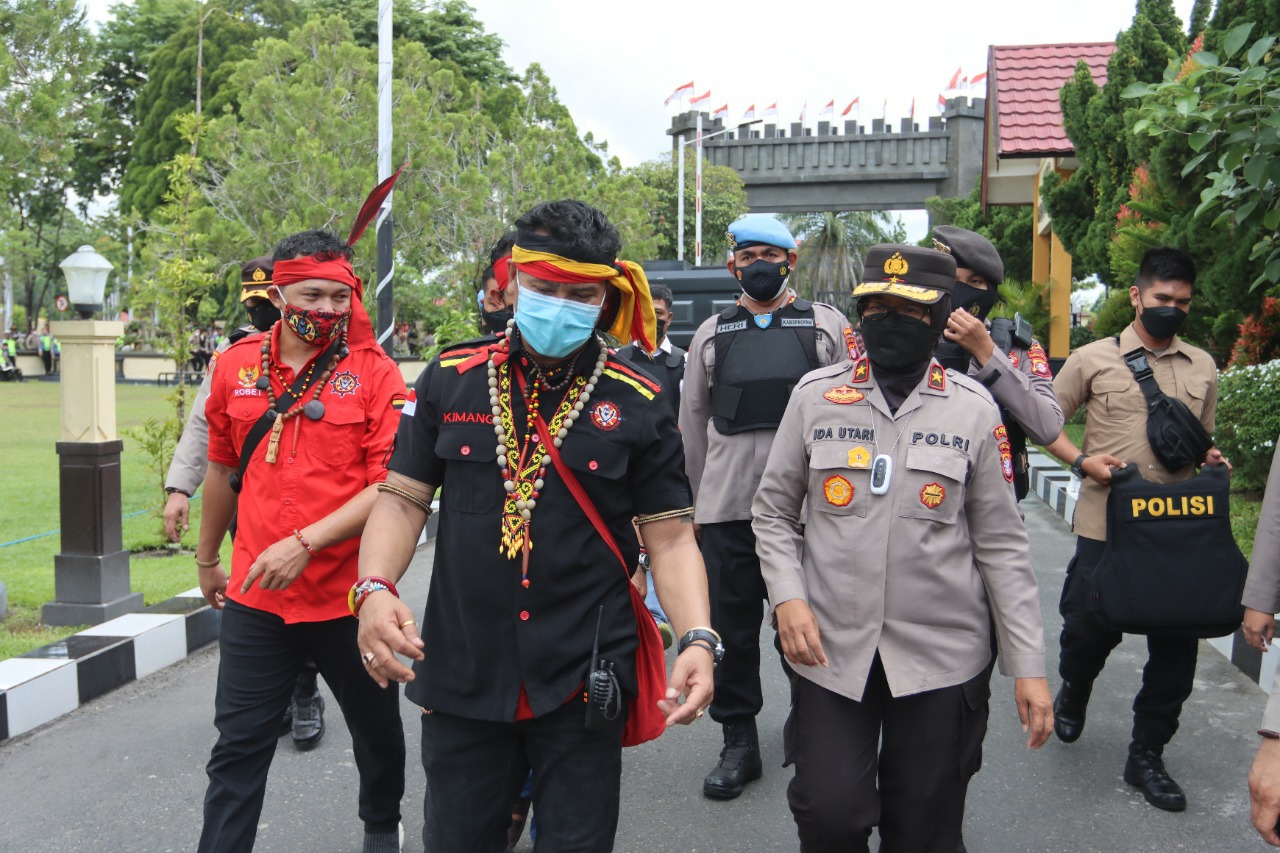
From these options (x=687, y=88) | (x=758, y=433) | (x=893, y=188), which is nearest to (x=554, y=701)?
(x=758, y=433)

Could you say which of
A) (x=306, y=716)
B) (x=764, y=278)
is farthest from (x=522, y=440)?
(x=306, y=716)

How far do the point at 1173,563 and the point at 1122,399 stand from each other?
744mm

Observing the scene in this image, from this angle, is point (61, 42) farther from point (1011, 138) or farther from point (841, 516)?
point (1011, 138)

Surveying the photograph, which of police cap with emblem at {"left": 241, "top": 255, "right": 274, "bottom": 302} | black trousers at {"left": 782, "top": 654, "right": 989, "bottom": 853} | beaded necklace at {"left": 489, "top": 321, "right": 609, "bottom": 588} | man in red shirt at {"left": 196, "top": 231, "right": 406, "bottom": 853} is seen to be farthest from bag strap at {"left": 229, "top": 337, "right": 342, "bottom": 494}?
black trousers at {"left": 782, "top": 654, "right": 989, "bottom": 853}

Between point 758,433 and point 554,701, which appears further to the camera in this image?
point 758,433

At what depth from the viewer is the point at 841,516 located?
2.97 m

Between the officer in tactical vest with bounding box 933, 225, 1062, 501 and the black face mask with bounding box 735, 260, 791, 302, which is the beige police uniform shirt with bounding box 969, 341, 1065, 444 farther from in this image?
the black face mask with bounding box 735, 260, 791, 302

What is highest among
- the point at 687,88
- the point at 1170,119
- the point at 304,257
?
the point at 687,88

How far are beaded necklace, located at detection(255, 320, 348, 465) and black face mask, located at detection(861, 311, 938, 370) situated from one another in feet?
5.39

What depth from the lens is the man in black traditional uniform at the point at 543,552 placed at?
8.18 ft

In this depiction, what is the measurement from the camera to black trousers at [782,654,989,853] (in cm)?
285

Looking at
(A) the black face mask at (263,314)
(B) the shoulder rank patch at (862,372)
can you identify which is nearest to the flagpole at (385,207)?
(A) the black face mask at (263,314)

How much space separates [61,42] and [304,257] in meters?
8.63

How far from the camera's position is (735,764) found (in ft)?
14.5
